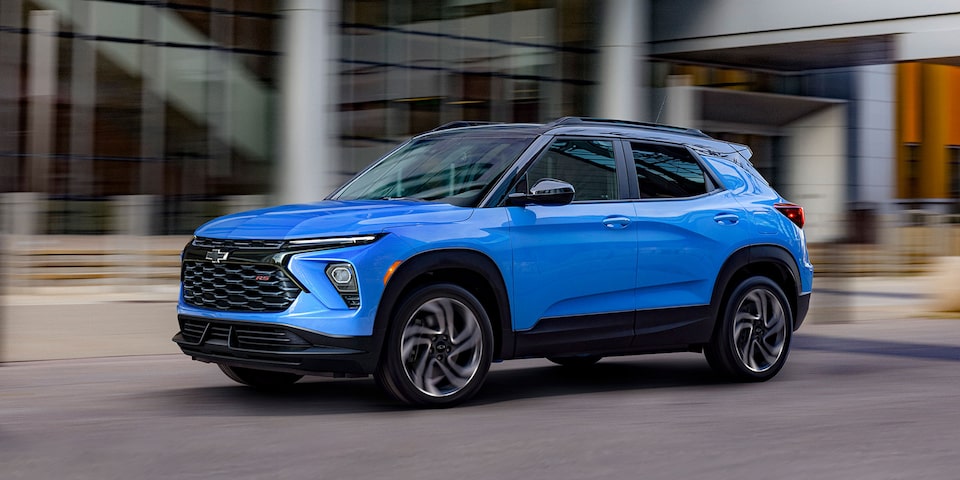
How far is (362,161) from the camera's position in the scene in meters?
24.9

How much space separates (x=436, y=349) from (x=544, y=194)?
113 cm

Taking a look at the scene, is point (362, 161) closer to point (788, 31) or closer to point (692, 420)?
point (788, 31)

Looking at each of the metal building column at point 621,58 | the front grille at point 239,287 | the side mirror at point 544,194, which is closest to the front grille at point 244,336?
the front grille at point 239,287

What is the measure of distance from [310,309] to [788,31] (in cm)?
2234

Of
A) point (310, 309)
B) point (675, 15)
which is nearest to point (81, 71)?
point (675, 15)

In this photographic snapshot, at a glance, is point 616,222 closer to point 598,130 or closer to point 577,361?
point 598,130

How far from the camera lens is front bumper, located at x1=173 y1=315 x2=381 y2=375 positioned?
719 cm

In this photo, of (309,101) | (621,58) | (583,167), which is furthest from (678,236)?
(621,58)

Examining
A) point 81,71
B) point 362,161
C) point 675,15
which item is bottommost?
point 362,161

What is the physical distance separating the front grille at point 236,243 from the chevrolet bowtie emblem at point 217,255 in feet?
0.10

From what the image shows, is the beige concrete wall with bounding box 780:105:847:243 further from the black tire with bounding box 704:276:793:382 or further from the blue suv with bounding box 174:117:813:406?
the blue suv with bounding box 174:117:813:406

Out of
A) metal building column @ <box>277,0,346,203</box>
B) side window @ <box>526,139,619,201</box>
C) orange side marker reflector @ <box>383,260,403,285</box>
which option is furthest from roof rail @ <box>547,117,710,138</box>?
metal building column @ <box>277,0,346,203</box>

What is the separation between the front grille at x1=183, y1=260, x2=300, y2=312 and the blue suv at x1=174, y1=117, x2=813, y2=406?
1 cm

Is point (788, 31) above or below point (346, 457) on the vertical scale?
above
